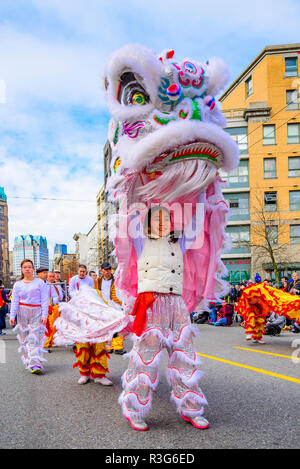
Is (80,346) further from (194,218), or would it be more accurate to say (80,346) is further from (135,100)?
(135,100)

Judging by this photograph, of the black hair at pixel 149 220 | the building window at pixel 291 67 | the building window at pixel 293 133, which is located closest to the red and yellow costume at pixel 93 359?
the black hair at pixel 149 220

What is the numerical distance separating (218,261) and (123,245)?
3.10 ft

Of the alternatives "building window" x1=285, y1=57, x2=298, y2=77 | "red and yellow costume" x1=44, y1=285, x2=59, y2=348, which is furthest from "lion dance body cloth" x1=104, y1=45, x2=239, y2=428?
"building window" x1=285, y1=57, x2=298, y2=77

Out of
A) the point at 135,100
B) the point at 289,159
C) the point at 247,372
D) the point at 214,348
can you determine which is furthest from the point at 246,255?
the point at 135,100

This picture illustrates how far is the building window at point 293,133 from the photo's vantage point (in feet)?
106

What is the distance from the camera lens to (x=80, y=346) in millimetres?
5168

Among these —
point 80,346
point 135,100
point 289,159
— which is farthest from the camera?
point 289,159

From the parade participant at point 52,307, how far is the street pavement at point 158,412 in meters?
2.95

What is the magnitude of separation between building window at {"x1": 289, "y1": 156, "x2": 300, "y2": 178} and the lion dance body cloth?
30.7 m

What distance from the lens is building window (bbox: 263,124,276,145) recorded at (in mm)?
32812

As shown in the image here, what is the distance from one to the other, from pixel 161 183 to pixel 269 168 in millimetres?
31303

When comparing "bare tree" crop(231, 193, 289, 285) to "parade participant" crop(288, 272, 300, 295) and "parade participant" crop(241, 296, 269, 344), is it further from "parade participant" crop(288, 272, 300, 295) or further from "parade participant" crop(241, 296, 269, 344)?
"parade participant" crop(241, 296, 269, 344)

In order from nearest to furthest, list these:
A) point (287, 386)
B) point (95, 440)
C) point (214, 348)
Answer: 1. point (95, 440)
2. point (287, 386)
3. point (214, 348)

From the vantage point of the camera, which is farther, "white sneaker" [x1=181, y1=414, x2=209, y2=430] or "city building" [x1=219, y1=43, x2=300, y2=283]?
"city building" [x1=219, y1=43, x2=300, y2=283]
